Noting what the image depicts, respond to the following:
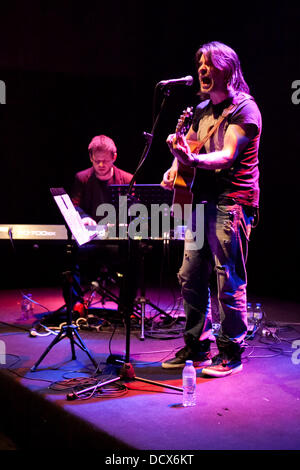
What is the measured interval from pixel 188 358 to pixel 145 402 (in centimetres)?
73

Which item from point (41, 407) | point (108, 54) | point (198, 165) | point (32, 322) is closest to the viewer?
point (41, 407)

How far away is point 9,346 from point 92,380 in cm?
113

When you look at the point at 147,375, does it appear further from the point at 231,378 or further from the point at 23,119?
the point at 23,119

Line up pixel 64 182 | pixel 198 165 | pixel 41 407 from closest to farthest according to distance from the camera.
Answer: pixel 41 407 → pixel 198 165 → pixel 64 182

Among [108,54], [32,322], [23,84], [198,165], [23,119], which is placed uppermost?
[108,54]

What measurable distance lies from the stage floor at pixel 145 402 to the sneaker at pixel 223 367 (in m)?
0.05

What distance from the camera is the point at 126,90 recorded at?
23.0 feet

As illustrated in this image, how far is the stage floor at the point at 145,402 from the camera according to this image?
215cm

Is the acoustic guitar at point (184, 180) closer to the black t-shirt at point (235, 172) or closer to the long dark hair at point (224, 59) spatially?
the black t-shirt at point (235, 172)

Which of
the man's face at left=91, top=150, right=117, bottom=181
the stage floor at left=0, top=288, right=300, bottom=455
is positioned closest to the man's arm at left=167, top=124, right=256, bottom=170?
the stage floor at left=0, top=288, right=300, bottom=455

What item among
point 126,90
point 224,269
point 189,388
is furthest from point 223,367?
point 126,90

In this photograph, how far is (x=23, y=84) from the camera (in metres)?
6.59

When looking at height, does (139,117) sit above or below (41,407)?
above

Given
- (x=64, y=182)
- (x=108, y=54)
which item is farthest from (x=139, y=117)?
(x=64, y=182)
